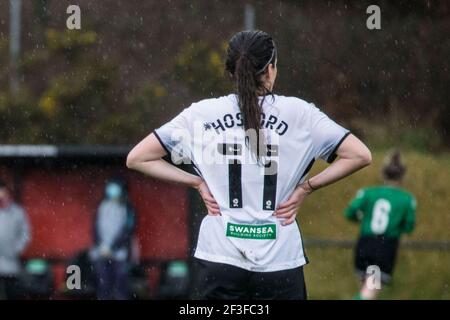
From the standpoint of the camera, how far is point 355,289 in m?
14.3

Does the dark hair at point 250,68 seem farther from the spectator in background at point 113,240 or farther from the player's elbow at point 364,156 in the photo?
the spectator in background at point 113,240

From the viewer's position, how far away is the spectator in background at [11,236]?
462 inches

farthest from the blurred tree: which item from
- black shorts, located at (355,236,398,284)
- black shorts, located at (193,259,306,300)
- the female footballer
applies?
black shorts, located at (193,259,306,300)

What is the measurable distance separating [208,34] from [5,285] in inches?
438

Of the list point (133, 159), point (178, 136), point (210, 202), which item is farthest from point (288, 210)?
point (133, 159)

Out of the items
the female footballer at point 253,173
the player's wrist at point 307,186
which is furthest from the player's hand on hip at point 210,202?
the player's wrist at point 307,186

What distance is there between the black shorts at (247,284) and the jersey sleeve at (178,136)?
495 millimetres

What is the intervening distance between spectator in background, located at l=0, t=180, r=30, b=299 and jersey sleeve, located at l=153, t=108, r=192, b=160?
659 cm

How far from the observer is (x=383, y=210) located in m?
11.5

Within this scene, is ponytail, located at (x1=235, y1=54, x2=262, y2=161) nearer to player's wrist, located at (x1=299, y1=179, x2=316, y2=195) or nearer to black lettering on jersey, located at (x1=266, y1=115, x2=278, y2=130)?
black lettering on jersey, located at (x1=266, y1=115, x2=278, y2=130)

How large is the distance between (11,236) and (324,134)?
717cm

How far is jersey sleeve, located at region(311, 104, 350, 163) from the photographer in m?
5.27

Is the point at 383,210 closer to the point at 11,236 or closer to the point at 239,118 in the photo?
the point at 11,236
